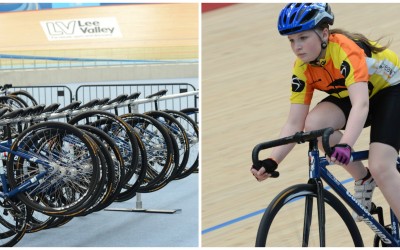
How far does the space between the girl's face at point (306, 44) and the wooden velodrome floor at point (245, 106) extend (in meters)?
0.50

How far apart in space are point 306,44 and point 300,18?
0.29 feet

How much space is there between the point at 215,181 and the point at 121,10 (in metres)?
12.3

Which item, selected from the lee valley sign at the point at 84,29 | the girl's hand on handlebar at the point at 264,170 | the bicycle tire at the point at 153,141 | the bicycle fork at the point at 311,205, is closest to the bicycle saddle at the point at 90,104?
the bicycle tire at the point at 153,141

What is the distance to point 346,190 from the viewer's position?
7.64 feet

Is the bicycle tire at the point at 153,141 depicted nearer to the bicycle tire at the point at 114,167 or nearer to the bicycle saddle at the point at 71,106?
the bicycle saddle at the point at 71,106

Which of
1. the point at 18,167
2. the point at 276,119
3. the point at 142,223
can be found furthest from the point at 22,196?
the point at 276,119

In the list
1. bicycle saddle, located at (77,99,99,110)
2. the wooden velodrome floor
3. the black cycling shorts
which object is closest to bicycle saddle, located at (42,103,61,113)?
bicycle saddle, located at (77,99,99,110)

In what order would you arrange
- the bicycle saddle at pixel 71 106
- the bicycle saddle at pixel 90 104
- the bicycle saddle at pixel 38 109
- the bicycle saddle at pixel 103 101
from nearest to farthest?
the bicycle saddle at pixel 38 109 → the bicycle saddle at pixel 71 106 → the bicycle saddle at pixel 90 104 → the bicycle saddle at pixel 103 101

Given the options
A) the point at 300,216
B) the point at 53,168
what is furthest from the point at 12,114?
the point at 300,216

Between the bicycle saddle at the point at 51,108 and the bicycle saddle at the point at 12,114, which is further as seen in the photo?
the bicycle saddle at the point at 51,108

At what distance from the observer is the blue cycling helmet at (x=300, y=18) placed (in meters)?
2.27

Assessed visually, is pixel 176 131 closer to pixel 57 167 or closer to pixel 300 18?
pixel 57 167

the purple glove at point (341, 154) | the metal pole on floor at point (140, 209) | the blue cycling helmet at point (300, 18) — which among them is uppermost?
the blue cycling helmet at point (300, 18)

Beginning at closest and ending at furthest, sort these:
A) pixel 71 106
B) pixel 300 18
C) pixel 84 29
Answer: pixel 300 18
pixel 71 106
pixel 84 29
